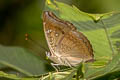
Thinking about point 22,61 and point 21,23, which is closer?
point 22,61

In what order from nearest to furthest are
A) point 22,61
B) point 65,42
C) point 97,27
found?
point 97,27
point 65,42
point 22,61

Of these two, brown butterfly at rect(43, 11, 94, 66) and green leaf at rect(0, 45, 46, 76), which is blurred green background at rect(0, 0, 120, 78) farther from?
brown butterfly at rect(43, 11, 94, 66)

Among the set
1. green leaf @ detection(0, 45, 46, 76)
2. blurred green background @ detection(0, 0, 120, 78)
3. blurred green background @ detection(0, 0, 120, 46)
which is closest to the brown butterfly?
green leaf @ detection(0, 45, 46, 76)

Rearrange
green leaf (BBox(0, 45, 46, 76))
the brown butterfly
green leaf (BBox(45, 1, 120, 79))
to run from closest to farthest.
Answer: green leaf (BBox(45, 1, 120, 79)), the brown butterfly, green leaf (BBox(0, 45, 46, 76))

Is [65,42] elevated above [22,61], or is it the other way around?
[22,61]

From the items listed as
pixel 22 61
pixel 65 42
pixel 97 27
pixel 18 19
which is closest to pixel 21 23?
pixel 18 19

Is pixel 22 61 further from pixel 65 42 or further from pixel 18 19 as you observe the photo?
pixel 18 19

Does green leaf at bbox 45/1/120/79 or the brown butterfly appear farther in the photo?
the brown butterfly
